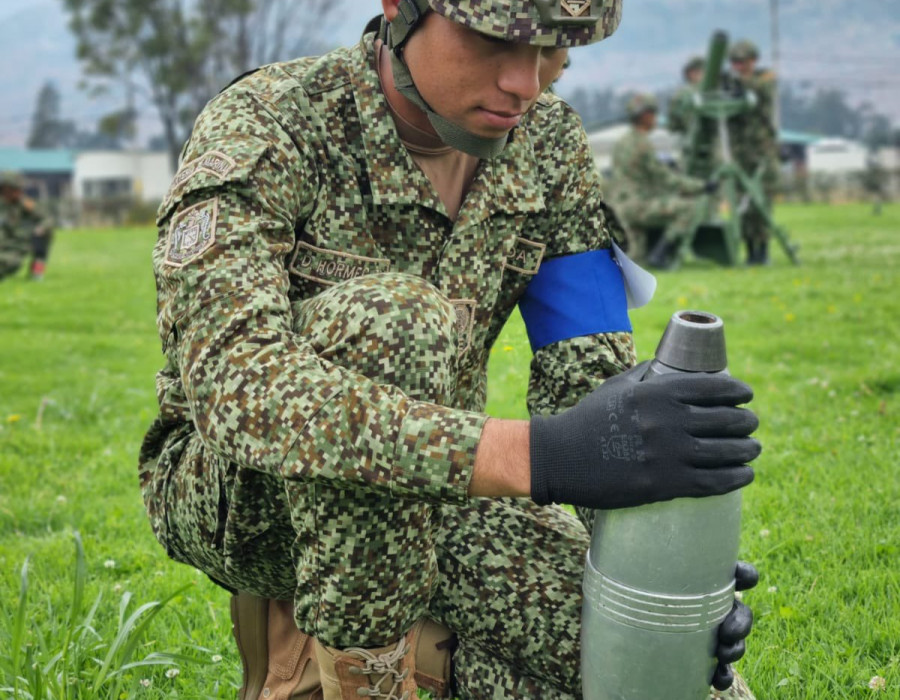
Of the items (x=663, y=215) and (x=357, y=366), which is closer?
(x=357, y=366)

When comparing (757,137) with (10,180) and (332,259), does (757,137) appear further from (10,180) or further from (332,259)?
(332,259)

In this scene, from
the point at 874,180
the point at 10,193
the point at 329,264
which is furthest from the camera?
the point at 874,180

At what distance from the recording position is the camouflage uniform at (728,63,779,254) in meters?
13.5

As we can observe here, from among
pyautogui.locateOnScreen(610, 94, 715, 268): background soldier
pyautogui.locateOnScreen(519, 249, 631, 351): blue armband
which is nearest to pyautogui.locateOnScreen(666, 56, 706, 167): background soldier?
pyautogui.locateOnScreen(610, 94, 715, 268): background soldier

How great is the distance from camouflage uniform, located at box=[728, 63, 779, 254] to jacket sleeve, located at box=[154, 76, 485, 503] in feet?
39.6

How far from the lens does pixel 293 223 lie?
6.69ft

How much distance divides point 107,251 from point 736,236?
43.2ft

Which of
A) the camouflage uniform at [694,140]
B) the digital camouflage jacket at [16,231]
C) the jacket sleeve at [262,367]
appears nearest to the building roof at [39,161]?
the digital camouflage jacket at [16,231]

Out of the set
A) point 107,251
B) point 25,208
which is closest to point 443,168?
point 25,208

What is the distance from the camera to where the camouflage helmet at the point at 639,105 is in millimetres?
13453

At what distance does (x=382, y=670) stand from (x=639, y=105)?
1242 centimetres

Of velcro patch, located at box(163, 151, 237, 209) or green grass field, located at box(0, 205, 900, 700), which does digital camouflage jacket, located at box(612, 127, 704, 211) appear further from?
velcro patch, located at box(163, 151, 237, 209)

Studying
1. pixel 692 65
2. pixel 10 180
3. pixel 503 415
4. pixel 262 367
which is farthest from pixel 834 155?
pixel 262 367

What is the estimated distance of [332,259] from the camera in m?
2.15
